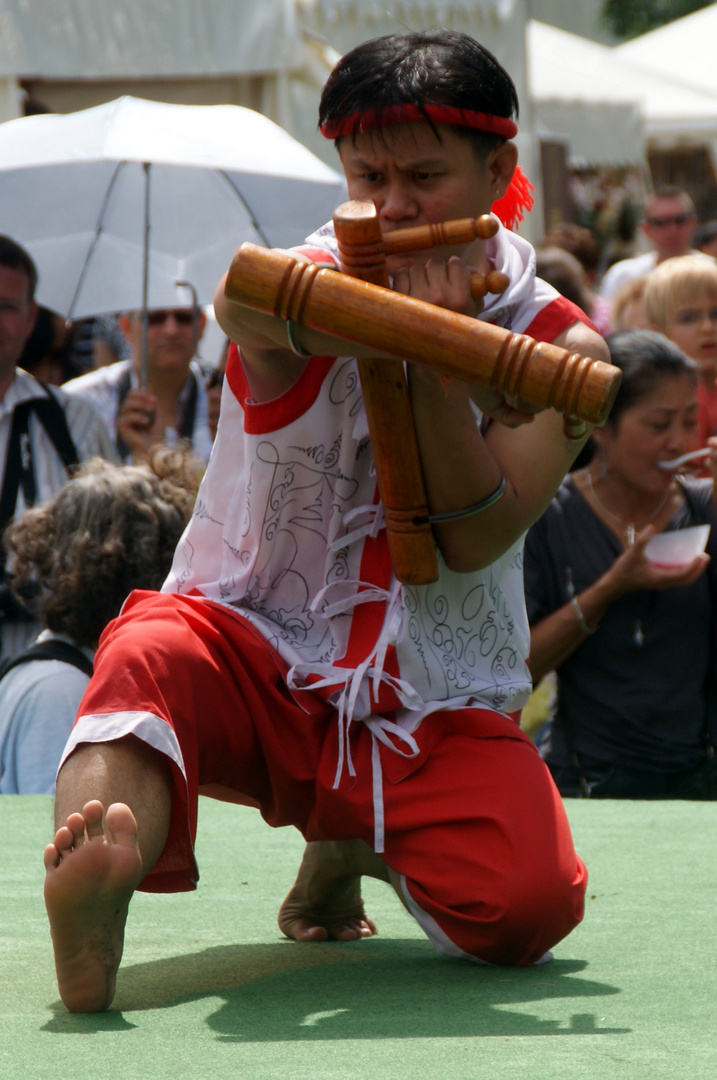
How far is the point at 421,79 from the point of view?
2.07m

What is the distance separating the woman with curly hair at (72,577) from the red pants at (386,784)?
0.91m

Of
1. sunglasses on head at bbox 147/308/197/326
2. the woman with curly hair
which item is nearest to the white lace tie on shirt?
the woman with curly hair

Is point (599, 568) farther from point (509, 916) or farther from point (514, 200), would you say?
point (509, 916)

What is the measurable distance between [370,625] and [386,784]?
23 cm

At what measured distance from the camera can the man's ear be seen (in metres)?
2.18

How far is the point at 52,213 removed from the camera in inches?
222

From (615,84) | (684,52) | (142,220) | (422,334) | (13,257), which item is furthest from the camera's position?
(684,52)

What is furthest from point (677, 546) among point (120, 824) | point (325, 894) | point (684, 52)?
point (684, 52)

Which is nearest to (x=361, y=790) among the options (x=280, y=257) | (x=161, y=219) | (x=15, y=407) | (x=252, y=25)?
(x=280, y=257)

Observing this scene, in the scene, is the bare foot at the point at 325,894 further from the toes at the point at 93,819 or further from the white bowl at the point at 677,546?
the white bowl at the point at 677,546

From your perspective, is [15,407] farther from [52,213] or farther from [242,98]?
[242,98]

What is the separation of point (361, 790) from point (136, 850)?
1.50 ft

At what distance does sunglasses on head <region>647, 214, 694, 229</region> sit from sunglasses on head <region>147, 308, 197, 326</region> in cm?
329

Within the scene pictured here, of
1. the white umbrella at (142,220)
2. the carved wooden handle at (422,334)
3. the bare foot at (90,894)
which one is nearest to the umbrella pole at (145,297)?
the white umbrella at (142,220)
